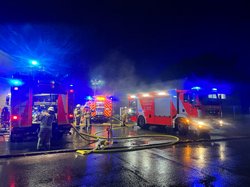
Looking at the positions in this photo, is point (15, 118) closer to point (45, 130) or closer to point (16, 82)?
point (16, 82)

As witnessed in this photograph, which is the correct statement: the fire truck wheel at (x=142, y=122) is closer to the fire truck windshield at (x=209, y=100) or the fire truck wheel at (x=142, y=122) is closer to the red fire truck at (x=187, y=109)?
the red fire truck at (x=187, y=109)

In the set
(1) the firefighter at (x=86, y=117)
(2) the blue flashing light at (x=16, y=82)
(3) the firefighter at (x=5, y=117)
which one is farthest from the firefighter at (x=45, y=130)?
(3) the firefighter at (x=5, y=117)

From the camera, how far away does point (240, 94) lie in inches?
1361

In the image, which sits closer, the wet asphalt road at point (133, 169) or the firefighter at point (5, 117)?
the wet asphalt road at point (133, 169)

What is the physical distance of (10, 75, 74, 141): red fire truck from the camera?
9288mm

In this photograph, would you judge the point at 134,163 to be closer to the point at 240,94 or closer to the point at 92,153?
the point at 92,153

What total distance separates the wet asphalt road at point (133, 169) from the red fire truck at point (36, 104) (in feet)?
5.44

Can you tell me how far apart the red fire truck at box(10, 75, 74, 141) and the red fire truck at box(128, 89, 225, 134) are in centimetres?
582

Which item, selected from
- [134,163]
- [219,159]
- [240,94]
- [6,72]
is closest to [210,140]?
[219,159]

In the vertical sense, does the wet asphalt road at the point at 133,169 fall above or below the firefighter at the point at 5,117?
below

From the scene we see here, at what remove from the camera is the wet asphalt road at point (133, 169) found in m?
4.70

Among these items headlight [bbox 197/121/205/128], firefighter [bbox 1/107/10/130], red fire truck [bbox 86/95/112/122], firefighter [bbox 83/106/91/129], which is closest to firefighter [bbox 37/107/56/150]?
firefighter [bbox 83/106/91/129]

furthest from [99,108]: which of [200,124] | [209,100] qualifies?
[209,100]

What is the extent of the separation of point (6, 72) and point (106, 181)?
61.5 ft
